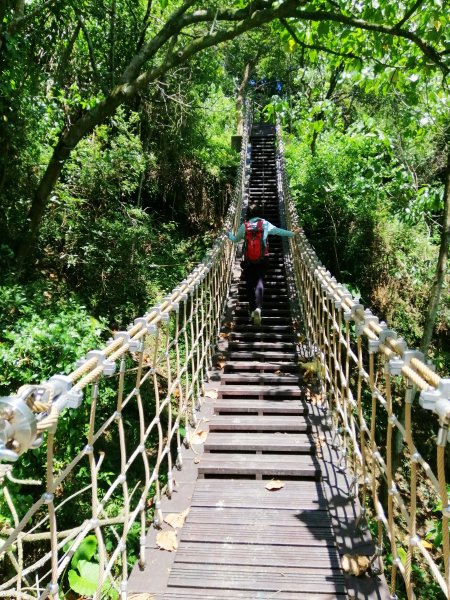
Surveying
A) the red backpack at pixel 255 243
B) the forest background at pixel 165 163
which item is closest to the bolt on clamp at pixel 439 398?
the forest background at pixel 165 163

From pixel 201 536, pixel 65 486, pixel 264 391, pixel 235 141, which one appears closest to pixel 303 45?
pixel 264 391

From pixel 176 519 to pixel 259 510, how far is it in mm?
385

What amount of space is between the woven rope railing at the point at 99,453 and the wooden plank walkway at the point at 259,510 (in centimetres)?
15

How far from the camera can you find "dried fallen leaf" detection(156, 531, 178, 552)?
5.92 ft

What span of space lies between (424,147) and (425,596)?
7.32 meters

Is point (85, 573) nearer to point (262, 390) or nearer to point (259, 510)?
point (259, 510)

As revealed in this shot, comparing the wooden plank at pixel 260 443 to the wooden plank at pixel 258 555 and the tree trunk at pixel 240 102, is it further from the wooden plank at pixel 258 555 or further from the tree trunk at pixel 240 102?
the tree trunk at pixel 240 102

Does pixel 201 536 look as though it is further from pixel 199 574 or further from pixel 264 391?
pixel 264 391

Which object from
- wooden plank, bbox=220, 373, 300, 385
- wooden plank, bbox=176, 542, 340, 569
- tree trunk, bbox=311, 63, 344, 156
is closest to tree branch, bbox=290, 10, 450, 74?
wooden plank, bbox=220, 373, 300, 385

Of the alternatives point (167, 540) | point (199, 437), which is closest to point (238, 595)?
point (167, 540)

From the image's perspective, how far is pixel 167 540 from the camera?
1.84m

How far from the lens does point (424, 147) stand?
27.2 feet

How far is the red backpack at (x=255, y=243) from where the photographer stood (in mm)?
4070

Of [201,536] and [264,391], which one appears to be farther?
[264,391]
